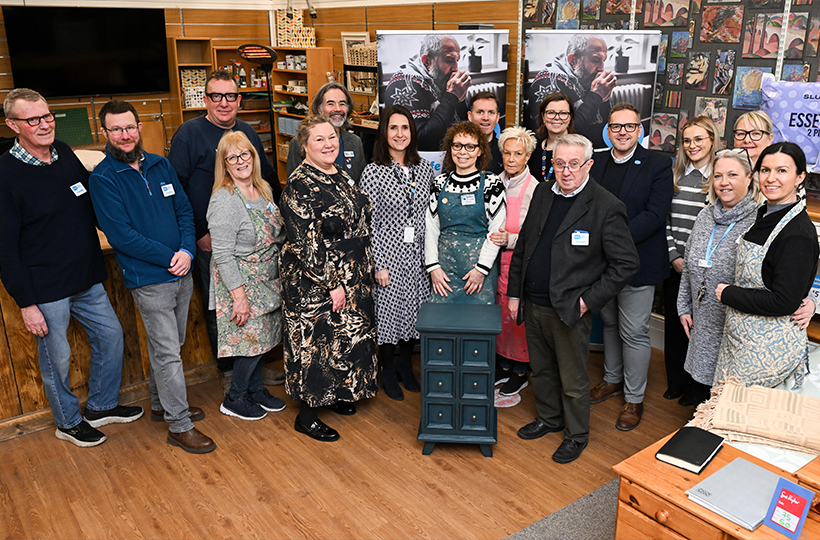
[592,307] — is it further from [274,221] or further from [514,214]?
[274,221]

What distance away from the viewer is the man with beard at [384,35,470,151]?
464 cm

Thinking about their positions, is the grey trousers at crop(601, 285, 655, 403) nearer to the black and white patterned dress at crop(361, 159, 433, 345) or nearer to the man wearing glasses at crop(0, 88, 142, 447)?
the black and white patterned dress at crop(361, 159, 433, 345)

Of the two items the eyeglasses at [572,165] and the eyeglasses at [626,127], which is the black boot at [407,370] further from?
the eyeglasses at [626,127]

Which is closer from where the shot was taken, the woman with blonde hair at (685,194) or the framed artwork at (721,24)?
the woman with blonde hair at (685,194)

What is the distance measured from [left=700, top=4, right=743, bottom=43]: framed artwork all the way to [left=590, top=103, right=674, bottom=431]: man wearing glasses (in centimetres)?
105

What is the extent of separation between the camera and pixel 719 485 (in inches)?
89.0

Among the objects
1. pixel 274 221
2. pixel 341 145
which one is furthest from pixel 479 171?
pixel 274 221

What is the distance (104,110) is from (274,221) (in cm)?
99

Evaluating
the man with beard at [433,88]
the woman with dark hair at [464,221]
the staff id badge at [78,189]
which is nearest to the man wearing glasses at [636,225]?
the woman with dark hair at [464,221]

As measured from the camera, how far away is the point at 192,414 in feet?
12.3

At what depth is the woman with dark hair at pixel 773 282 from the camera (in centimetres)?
268

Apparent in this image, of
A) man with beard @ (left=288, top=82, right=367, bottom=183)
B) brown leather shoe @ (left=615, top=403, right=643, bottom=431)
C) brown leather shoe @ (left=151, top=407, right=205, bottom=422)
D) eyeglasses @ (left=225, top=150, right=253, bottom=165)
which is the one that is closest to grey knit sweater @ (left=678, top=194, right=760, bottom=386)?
brown leather shoe @ (left=615, top=403, right=643, bottom=431)

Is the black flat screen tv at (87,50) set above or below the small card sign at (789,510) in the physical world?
above

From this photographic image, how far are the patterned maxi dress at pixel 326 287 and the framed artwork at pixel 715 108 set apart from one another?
7.75ft
